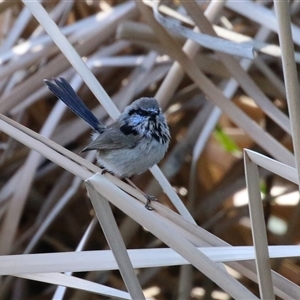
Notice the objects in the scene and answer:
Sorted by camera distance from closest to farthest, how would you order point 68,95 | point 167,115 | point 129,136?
point 68,95 → point 129,136 → point 167,115

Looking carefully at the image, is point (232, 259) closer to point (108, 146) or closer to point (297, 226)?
point (108, 146)

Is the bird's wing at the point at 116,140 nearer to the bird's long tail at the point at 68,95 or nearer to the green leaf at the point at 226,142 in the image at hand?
the bird's long tail at the point at 68,95

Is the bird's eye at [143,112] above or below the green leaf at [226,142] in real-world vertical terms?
below

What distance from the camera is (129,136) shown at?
1983 millimetres

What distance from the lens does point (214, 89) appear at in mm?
1891

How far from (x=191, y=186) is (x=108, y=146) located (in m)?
0.37

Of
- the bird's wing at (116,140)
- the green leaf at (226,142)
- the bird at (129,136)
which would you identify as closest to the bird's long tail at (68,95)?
the bird at (129,136)

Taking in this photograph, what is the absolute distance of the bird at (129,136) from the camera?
188 cm

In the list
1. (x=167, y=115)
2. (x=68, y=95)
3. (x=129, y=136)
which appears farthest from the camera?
(x=167, y=115)

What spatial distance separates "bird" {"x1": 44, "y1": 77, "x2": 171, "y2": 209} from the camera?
1.88 meters

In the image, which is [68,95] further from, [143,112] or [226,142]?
[226,142]

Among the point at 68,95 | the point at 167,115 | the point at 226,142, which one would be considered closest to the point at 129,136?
the point at 68,95

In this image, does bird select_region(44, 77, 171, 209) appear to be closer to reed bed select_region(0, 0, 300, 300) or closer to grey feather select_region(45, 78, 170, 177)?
grey feather select_region(45, 78, 170, 177)

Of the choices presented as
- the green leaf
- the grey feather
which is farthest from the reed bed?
the grey feather
